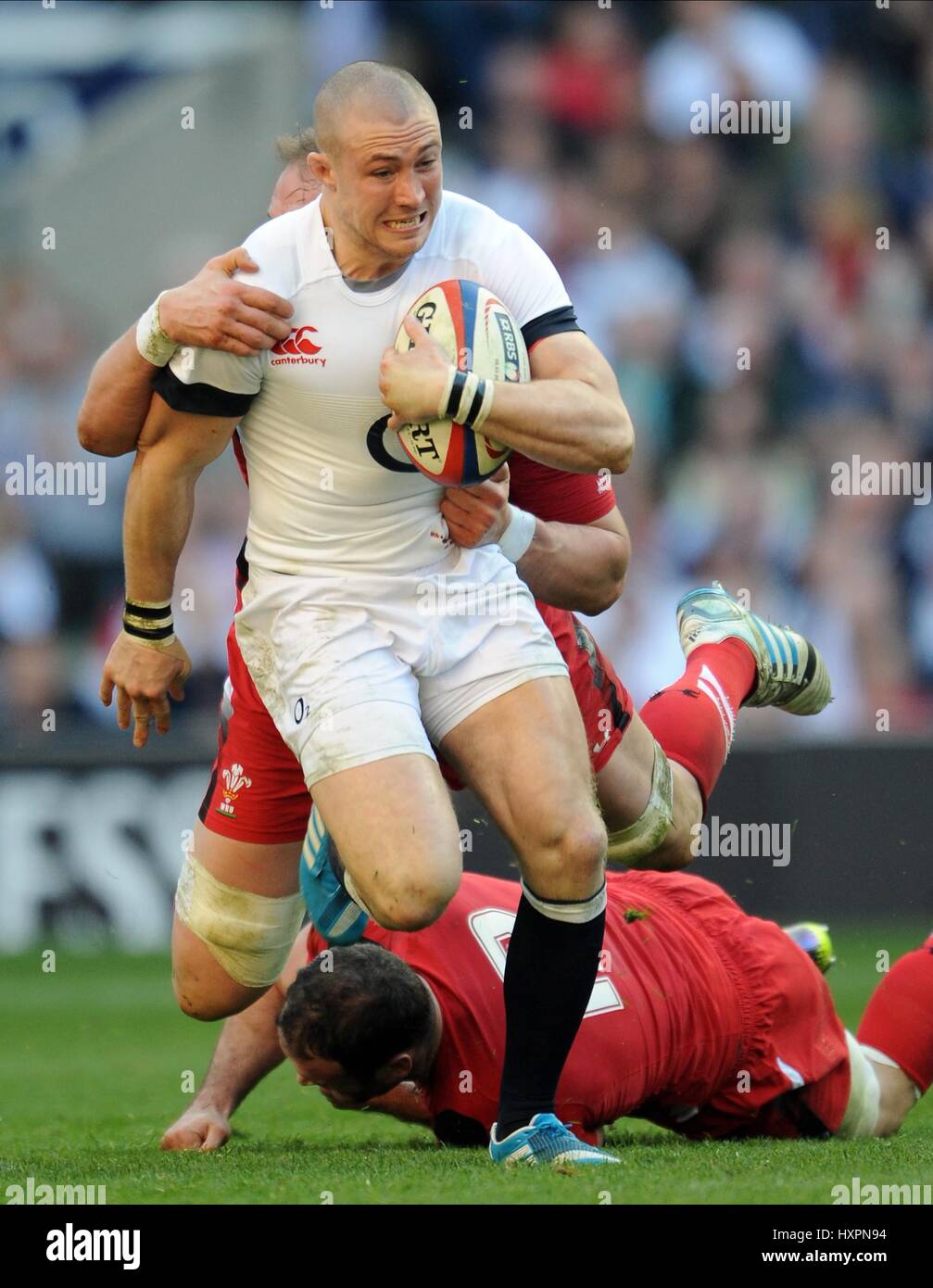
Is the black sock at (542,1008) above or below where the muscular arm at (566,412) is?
below

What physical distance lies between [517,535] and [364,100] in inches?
42.3

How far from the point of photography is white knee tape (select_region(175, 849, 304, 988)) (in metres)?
5.06

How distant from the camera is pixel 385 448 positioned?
14.8 feet

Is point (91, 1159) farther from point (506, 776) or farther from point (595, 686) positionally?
point (595, 686)

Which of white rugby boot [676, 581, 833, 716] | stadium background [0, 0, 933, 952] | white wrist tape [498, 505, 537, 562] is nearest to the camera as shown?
white wrist tape [498, 505, 537, 562]

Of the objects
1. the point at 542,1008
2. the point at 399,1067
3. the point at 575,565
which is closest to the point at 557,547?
the point at 575,565

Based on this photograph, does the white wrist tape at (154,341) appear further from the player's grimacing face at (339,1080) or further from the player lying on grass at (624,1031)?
the player's grimacing face at (339,1080)

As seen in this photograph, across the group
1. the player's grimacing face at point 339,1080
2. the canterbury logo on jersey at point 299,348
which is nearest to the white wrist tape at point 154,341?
the canterbury logo on jersey at point 299,348

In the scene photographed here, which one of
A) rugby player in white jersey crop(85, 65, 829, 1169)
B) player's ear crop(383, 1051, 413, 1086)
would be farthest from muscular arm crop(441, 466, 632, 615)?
player's ear crop(383, 1051, 413, 1086)

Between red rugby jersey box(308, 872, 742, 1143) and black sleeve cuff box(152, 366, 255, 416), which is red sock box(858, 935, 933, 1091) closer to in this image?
red rugby jersey box(308, 872, 742, 1143)

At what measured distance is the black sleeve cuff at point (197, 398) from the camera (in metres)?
4.46

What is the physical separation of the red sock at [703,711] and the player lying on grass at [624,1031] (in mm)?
388

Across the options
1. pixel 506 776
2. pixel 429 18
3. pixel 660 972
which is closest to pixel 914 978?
pixel 660 972

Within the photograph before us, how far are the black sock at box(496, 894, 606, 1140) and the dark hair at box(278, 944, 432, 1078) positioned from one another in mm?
247
